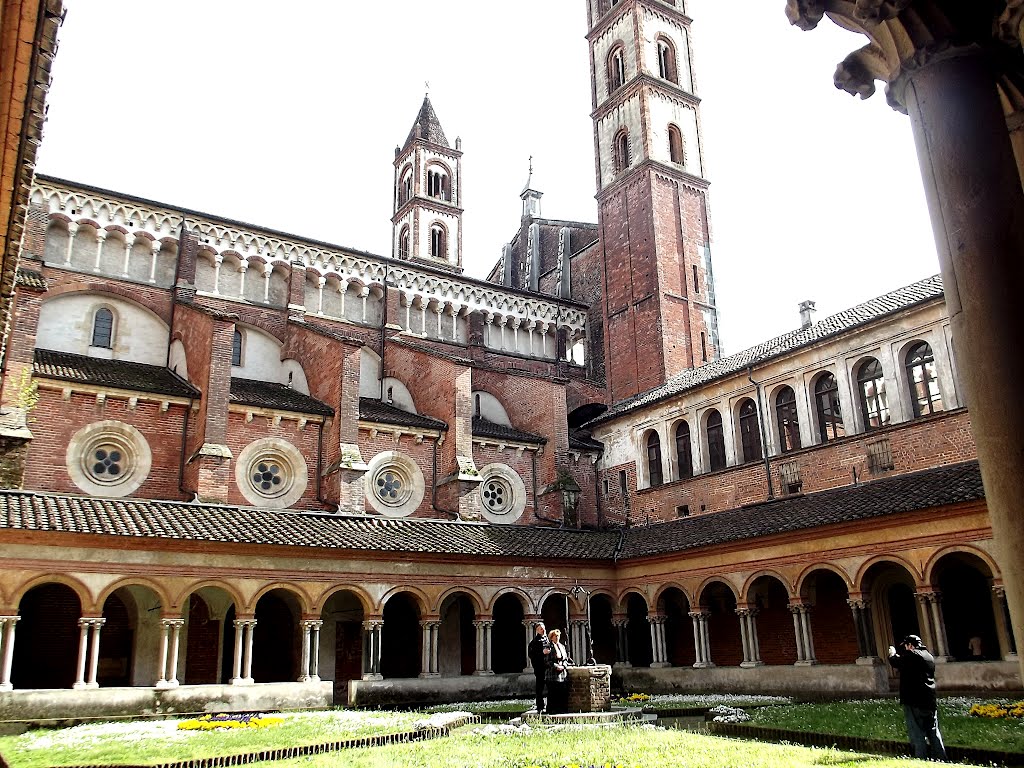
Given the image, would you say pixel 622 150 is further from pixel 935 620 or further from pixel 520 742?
pixel 520 742

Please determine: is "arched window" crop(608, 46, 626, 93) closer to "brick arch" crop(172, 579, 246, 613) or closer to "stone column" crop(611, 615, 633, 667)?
"stone column" crop(611, 615, 633, 667)

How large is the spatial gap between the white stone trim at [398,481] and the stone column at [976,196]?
81.9 ft

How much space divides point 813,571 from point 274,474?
16.2 metres

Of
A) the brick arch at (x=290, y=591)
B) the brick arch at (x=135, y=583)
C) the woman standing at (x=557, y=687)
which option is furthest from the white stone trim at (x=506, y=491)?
the woman standing at (x=557, y=687)

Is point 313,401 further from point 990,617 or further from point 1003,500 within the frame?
point 1003,500

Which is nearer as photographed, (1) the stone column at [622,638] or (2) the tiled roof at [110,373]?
(2) the tiled roof at [110,373]

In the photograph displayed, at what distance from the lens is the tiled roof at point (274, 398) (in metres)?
26.7

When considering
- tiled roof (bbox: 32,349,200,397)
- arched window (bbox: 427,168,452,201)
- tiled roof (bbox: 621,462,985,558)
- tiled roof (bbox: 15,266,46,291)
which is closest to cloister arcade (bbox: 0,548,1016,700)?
tiled roof (bbox: 621,462,985,558)

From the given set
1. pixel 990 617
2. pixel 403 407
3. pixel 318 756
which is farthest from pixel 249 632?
pixel 990 617

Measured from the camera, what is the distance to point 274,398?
2800 cm

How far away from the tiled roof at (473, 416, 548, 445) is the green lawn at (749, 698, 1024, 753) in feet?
53.1

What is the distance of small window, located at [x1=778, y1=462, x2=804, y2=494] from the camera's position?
1035 inches

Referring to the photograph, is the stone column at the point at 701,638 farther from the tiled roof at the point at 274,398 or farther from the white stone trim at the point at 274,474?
the tiled roof at the point at 274,398

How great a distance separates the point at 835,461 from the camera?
82.9ft
